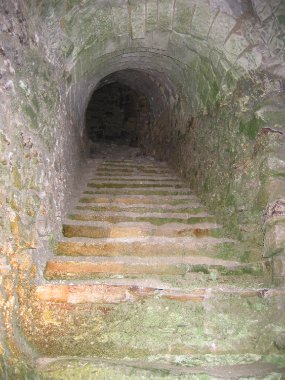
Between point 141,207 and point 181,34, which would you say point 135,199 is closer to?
point 141,207

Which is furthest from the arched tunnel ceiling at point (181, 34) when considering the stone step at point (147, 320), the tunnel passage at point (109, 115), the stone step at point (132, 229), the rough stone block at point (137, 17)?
the tunnel passage at point (109, 115)

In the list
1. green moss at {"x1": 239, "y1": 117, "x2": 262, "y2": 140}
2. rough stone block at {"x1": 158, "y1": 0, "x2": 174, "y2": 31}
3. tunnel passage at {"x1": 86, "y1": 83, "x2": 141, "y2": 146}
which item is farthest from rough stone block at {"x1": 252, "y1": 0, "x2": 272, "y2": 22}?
tunnel passage at {"x1": 86, "y1": 83, "x2": 141, "y2": 146}

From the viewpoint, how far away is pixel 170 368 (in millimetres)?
2500

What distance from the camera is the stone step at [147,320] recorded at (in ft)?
8.41

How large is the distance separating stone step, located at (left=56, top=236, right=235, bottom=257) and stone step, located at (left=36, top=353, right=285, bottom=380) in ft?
3.38

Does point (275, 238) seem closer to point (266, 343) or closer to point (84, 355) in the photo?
point (266, 343)

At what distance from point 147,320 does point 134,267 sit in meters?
0.54

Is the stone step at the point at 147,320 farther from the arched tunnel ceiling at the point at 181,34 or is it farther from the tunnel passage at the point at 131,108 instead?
the tunnel passage at the point at 131,108

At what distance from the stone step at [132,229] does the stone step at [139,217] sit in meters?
0.08

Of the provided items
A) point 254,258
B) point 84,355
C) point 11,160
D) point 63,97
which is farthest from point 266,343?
point 63,97

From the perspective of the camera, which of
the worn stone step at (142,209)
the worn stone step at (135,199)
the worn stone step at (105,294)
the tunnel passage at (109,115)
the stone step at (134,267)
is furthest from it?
the tunnel passage at (109,115)

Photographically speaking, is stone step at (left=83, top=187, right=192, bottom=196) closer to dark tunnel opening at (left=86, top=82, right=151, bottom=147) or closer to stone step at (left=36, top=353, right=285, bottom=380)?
stone step at (left=36, top=353, right=285, bottom=380)

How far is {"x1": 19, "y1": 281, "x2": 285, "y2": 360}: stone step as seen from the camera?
2.56 metres

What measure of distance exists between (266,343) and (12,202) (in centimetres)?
225
